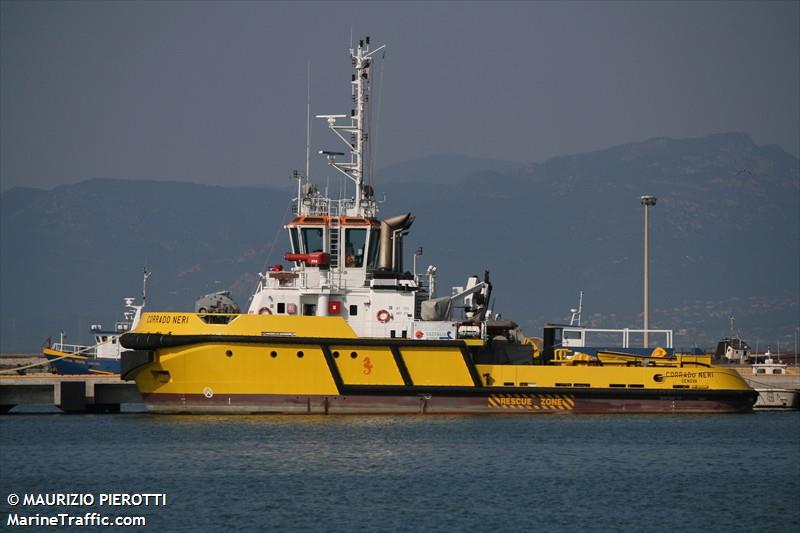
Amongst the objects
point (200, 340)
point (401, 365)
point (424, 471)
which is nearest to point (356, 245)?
point (401, 365)

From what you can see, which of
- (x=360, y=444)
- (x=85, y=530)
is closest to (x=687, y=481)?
(x=360, y=444)

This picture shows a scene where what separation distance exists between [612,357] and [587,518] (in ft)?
42.2

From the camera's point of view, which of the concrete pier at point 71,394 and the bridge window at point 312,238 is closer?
the bridge window at point 312,238

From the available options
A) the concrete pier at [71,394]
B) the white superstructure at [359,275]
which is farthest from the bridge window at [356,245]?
the concrete pier at [71,394]

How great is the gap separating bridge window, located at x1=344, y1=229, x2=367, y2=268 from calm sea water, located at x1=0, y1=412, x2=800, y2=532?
459 centimetres

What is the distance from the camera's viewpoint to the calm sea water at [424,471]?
22016 millimetres

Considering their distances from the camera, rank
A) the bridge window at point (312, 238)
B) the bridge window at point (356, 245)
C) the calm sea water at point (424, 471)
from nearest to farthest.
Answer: the calm sea water at point (424, 471) → the bridge window at point (356, 245) → the bridge window at point (312, 238)

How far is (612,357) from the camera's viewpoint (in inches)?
1362

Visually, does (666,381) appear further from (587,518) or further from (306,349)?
(587,518)

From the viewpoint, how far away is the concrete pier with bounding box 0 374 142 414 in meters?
36.0

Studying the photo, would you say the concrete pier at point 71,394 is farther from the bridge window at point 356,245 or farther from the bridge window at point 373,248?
the bridge window at point 373,248

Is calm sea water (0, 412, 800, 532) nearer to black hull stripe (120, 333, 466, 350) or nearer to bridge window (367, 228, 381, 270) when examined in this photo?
black hull stripe (120, 333, 466, 350)

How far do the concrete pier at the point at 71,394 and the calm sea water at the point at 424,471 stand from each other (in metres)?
2.02

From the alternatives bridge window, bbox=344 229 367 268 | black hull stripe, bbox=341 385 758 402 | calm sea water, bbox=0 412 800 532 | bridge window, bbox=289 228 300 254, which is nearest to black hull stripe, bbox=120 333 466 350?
black hull stripe, bbox=341 385 758 402
